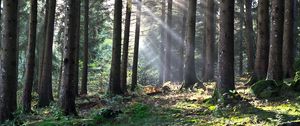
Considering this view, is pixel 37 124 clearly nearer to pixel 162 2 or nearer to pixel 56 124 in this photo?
pixel 56 124

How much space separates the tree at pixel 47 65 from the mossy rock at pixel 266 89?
9.44 m

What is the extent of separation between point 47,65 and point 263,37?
9674mm

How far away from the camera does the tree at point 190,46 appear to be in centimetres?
2052

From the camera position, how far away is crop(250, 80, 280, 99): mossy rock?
12378 millimetres

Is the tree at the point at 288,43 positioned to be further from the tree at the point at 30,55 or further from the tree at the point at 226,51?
the tree at the point at 30,55

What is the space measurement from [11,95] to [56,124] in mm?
2252

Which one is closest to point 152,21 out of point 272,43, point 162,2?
point 162,2

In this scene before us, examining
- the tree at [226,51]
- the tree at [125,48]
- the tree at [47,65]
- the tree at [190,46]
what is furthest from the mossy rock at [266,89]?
the tree at [125,48]

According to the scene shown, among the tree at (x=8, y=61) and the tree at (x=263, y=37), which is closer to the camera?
the tree at (x=8, y=61)

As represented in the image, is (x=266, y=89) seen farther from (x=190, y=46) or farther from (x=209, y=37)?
(x=209, y=37)

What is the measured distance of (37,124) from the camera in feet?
37.7

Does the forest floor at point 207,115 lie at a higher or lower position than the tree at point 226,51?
lower

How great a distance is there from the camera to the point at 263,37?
15.9 meters

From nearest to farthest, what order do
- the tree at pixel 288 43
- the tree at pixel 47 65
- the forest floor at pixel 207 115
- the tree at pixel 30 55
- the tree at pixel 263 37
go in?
the forest floor at pixel 207 115 < the tree at pixel 30 55 < the tree at pixel 263 37 < the tree at pixel 47 65 < the tree at pixel 288 43
